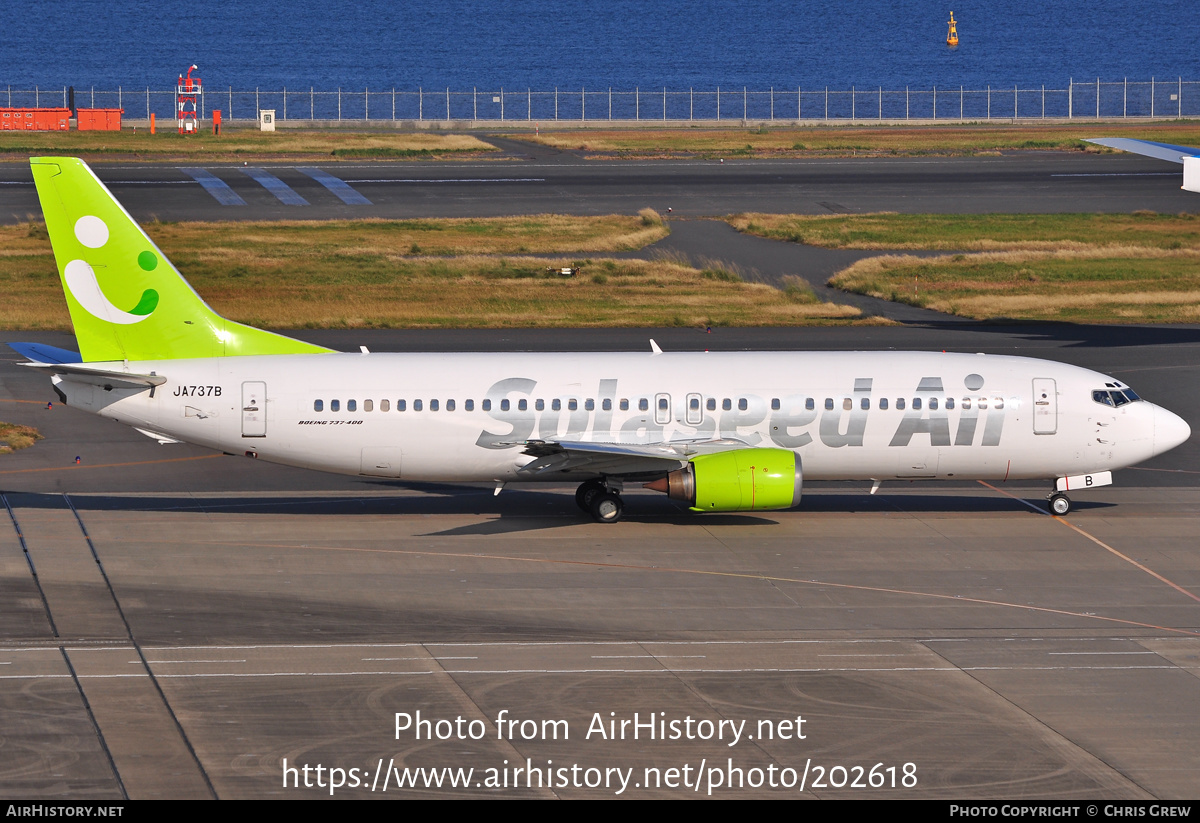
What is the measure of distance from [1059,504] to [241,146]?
351 ft

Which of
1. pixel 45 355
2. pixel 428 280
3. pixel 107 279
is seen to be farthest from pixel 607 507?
pixel 428 280

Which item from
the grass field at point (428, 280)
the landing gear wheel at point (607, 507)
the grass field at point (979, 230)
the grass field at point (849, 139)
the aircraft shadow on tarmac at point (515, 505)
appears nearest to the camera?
the landing gear wheel at point (607, 507)

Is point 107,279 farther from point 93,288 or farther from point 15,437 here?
point 15,437

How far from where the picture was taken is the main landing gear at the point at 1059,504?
131 feet

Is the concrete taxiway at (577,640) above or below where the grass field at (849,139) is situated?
below

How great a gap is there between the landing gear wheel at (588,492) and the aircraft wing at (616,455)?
113 centimetres

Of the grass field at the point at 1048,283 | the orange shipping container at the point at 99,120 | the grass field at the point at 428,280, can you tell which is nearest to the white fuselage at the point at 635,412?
the grass field at the point at 428,280

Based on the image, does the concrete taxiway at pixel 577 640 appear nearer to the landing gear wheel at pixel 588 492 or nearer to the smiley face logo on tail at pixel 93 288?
the landing gear wheel at pixel 588 492

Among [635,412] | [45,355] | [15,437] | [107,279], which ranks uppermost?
[107,279]

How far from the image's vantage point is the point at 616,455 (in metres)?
36.8

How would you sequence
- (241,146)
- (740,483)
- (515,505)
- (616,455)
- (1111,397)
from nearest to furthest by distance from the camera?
(740,483), (616,455), (1111,397), (515,505), (241,146)

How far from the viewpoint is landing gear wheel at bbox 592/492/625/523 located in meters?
38.8

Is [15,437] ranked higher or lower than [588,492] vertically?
higher
